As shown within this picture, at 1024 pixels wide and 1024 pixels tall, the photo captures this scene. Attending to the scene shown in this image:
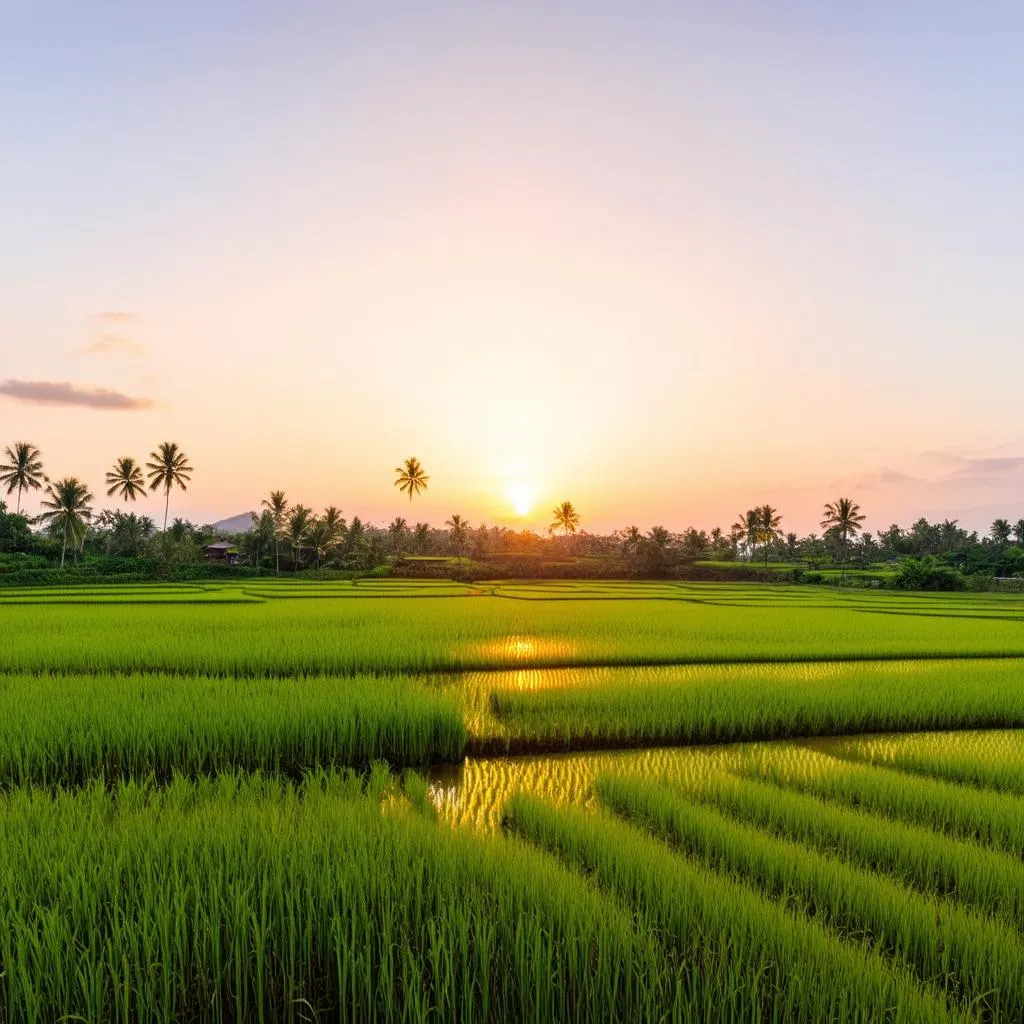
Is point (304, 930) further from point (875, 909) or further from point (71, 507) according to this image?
point (71, 507)

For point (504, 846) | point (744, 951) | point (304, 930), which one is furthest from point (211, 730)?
point (744, 951)

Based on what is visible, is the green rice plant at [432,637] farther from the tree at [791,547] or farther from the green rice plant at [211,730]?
the tree at [791,547]

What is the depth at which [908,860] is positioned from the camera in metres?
3.28

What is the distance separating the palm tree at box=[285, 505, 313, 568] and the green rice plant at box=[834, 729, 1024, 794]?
123 feet

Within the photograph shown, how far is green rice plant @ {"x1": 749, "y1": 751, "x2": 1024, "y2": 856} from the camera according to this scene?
3.77 metres

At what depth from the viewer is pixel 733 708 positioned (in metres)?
6.57

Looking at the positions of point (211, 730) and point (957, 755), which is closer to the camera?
point (211, 730)

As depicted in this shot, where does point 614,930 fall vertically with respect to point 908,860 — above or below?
above

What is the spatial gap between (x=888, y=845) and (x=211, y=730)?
15.1 ft

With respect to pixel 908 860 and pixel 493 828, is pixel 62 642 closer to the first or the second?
pixel 493 828

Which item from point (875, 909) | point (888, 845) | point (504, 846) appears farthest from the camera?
point (888, 845)

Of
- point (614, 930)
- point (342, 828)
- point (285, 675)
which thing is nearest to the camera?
point (614, 930)

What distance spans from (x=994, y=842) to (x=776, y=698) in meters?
3.40

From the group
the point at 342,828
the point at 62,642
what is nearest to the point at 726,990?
the point at 342,828
